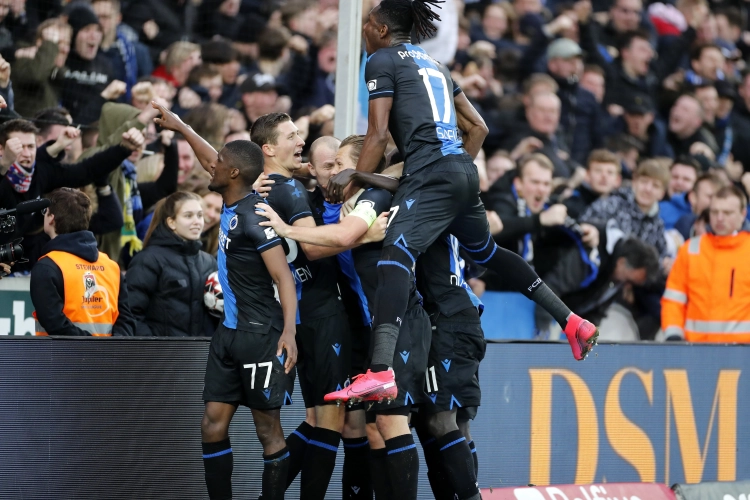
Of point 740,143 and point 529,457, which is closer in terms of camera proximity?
point 529,457

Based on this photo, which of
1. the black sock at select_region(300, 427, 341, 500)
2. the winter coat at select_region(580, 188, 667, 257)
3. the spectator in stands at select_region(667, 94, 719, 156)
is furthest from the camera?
the spectator in stands at select_region(667, 94, 719, 156)

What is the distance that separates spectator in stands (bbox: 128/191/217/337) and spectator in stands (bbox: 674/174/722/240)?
5.14m

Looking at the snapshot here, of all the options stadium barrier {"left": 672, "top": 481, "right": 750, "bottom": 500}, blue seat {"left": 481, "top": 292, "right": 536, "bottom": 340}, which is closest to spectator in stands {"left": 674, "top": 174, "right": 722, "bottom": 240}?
blue seat {"left": 481, "top": 292, "right": 536, "bottom": 340}

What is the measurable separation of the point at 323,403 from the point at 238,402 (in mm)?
454

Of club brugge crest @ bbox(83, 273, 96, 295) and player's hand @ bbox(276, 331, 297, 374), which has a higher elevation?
club brugge crest @ bbox(83, 273, 96, 295)

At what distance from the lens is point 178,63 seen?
845cm

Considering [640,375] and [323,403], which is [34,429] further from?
[640,375]

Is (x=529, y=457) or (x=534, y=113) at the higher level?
(x=534, y=113)

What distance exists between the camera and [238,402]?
493 centimetres

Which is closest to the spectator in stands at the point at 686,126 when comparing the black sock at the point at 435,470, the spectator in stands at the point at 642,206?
the spectator in stands at the point at 642,206

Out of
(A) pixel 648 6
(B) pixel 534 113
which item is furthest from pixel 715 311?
(A) pixel 648 6

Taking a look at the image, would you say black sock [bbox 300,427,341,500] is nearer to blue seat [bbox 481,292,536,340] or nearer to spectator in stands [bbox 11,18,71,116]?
blue seat [bbox 481,292,536,340]

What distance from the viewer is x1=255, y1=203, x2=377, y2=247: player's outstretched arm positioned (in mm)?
4789

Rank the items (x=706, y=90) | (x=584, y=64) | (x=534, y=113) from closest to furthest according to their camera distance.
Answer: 1. (x=534, y=113)
2. (x=584, y=64)
3. (x=706, y=90)
